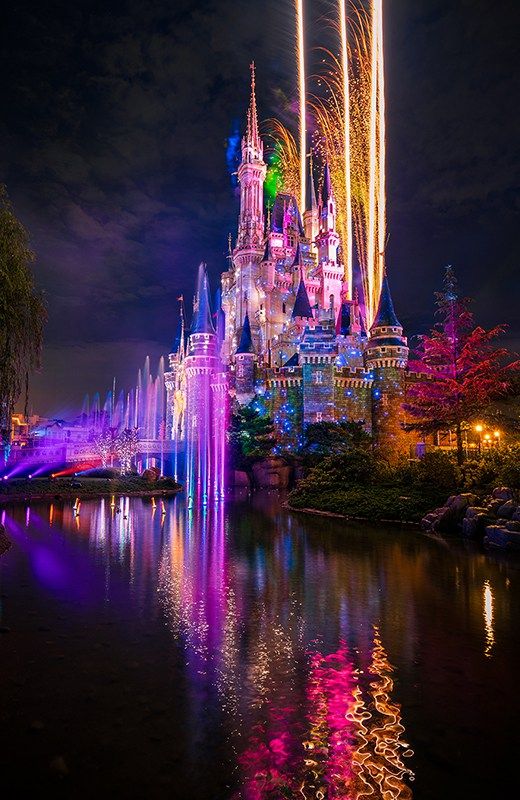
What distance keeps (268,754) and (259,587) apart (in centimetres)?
623

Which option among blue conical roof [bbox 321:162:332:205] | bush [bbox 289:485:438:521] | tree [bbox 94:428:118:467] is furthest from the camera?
blue conical roof [bbox 321:162:332:205]

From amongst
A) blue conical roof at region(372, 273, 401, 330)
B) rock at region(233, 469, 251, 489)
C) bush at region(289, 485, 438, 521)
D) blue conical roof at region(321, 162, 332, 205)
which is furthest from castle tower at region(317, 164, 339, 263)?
bush at region(289, 485, 438, 521)

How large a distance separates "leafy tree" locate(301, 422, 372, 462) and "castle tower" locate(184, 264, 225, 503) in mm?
10133

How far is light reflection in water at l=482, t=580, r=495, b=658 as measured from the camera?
295 inches

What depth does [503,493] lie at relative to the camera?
17.4 meters

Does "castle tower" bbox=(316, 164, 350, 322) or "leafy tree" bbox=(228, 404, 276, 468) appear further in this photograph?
"castle tower" bbox=(316, 164, 350, 322)

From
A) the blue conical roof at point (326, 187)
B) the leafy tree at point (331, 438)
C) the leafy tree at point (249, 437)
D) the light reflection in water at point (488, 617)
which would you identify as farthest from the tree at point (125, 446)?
the blue conical roof at point (326, 187)

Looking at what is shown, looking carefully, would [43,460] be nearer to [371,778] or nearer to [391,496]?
[391,496]

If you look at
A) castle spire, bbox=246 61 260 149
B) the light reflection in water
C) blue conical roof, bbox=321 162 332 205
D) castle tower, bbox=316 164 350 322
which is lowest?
the light reflection in water

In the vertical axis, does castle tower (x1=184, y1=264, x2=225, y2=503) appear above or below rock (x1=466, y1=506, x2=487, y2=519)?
above

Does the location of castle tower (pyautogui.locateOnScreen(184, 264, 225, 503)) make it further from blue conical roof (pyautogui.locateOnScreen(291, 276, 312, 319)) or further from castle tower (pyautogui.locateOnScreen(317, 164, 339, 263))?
castle tower (pyautogui.locateOnScreen(317, 164, 339, 263))

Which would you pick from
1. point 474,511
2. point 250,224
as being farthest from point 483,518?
point 250,224

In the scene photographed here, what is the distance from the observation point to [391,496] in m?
22.4

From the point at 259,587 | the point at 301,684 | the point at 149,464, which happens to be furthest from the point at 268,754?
the point at 149,464
